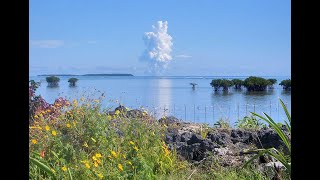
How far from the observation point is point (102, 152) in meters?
4.12

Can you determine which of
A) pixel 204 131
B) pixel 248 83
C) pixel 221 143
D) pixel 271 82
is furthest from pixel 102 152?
pixel 271 82

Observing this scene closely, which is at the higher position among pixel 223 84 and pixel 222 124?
pixel 223 84

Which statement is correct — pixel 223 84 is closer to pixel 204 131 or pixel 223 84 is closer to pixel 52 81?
pixel 52 81

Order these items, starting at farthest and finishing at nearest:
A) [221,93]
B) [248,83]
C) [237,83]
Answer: [237,83] → [248,83] → [221,93]

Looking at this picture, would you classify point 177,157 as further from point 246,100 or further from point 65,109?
point 246,100

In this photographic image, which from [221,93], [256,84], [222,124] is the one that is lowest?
[222,124]

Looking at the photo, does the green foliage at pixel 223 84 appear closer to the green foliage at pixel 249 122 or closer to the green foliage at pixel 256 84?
the green foliage at pixel 256 84

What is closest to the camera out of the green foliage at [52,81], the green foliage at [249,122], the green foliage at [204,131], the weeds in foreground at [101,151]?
the weeds in foreground at [101,151]

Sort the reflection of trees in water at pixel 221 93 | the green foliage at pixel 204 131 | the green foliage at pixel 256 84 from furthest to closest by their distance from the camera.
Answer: the green foliage at pixel 256 84
the reflection of trees in water at pixel 221 93
the green foliage at pixel 204 131

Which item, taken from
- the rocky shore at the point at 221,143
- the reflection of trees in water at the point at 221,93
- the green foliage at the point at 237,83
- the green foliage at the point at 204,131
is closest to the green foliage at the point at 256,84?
the green foliage at the point at 237,83

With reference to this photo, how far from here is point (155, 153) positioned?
14.1ft

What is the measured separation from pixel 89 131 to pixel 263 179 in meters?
1.71

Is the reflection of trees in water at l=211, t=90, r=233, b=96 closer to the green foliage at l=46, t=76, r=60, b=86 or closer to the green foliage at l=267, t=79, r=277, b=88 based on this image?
the green foliage at l=267, t=79, r=277, b=88

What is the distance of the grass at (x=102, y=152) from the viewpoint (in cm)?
361
